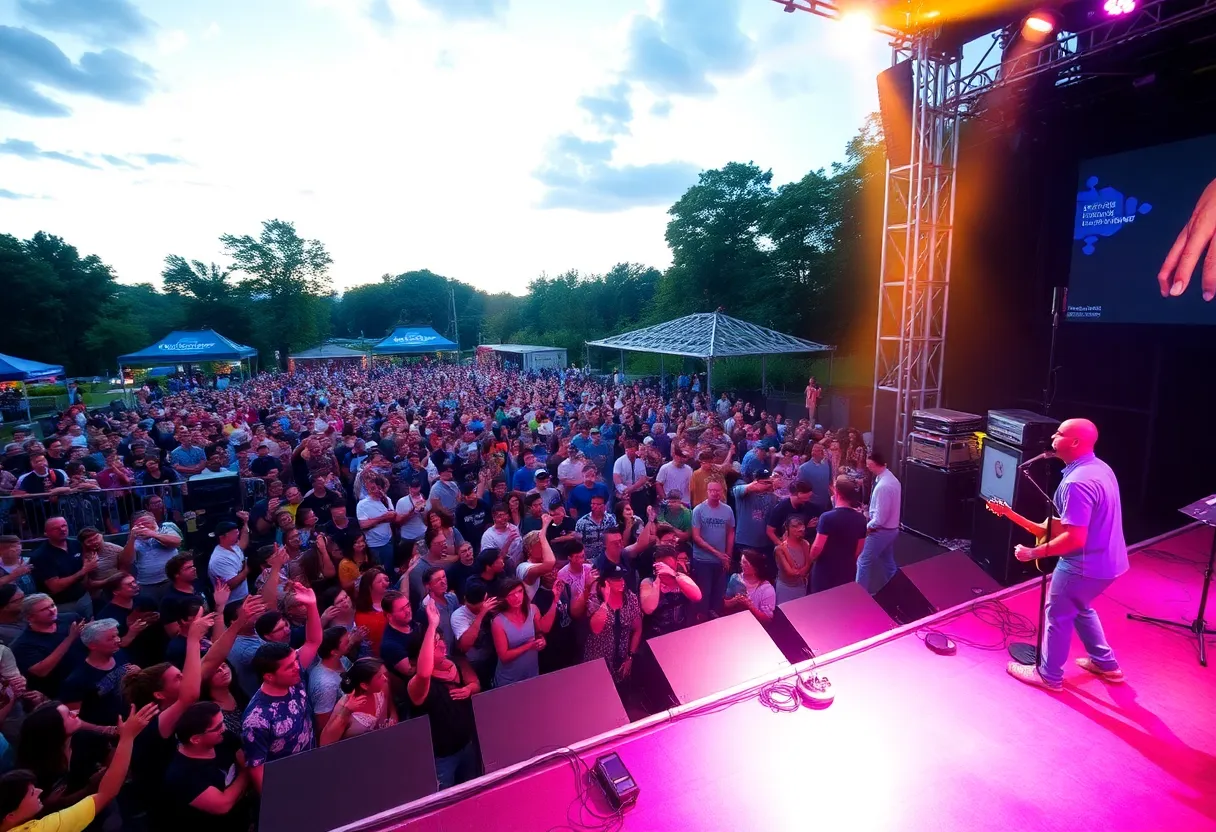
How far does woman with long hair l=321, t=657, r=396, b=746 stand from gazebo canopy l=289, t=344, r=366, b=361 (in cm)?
4529

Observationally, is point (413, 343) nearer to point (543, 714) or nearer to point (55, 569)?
point (55, 569)

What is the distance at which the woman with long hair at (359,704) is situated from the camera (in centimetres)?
282

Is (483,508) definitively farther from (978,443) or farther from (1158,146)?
(1158,146)

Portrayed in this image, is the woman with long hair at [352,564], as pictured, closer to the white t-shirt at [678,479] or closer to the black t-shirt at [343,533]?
the black t-shirt at [343,533]

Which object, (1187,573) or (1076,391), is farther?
(1076,391)

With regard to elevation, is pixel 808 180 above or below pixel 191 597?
above

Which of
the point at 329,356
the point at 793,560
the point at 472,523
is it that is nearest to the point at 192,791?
the point at 472,523

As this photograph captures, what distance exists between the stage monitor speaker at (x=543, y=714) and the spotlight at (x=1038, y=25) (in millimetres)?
7423

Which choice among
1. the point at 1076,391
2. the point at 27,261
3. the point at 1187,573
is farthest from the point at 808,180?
the point at 27,261

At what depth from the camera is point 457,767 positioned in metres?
3.12

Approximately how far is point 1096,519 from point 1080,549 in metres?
0.18

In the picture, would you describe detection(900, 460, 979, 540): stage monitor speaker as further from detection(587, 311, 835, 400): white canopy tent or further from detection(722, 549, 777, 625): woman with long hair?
detection(587, 311, 835, 400): white canopy tent

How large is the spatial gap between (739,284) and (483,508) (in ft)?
87.9

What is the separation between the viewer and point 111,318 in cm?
3828
